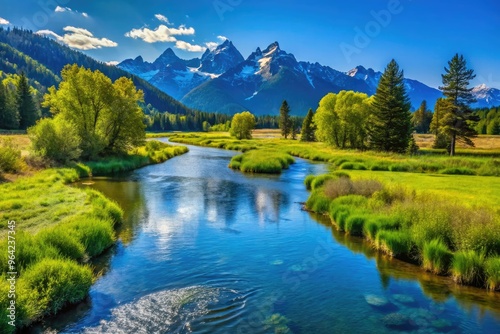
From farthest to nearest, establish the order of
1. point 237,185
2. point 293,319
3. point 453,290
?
point 237,185
point 453,290
point 293,319

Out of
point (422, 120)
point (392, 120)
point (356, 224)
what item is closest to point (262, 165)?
point (356, 224)

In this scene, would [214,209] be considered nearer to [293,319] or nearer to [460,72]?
[293,319]

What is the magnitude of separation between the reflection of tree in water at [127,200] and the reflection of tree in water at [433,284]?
44.9 ft

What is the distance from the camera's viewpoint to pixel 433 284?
1523 cm

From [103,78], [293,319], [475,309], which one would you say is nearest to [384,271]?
[475,309]

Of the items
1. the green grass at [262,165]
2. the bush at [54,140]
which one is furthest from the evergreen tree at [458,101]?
the bush at [54,140]

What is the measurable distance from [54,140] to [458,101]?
71917 mm

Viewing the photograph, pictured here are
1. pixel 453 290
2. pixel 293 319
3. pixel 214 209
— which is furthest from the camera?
pixel 214 209

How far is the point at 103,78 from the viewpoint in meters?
57.9

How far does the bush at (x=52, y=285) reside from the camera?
454 inches

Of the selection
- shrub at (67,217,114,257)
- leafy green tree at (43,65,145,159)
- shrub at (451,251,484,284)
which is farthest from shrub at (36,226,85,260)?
leafy green tree at (43,65,145,159)

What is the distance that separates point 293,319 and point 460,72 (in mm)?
75922

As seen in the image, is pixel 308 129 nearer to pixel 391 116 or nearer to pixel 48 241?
pixel 391 116

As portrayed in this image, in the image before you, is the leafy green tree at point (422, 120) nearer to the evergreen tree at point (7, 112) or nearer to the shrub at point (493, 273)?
the evergreen tree at point (7, 112)
